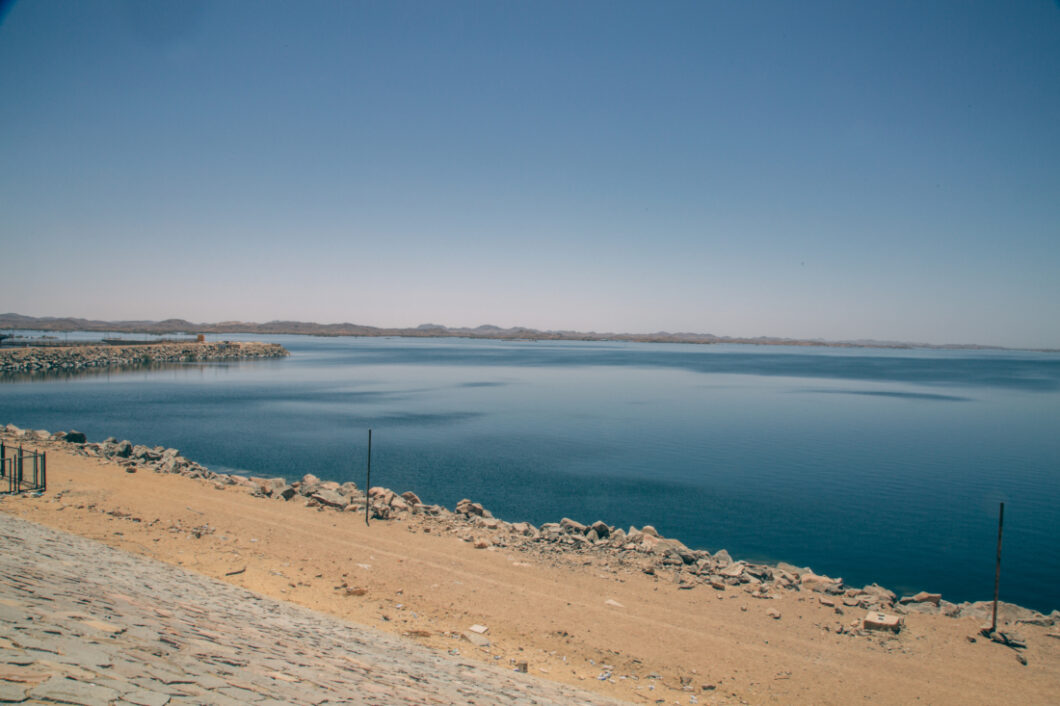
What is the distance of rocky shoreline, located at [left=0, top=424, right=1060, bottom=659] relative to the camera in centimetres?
1142

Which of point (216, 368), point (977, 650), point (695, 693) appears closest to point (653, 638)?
point (695, 693)

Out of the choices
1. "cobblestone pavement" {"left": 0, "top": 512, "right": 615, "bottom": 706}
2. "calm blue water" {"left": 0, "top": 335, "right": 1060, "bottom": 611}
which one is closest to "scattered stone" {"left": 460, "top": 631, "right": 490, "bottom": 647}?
"cobblestone pavement" {"left": 0, "top": 512, "right": 615, "bottom": 706}

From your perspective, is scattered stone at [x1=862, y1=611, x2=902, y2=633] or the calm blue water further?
the calm blue water

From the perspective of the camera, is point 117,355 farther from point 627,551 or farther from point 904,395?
point 904,395

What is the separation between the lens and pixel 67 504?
568 inches

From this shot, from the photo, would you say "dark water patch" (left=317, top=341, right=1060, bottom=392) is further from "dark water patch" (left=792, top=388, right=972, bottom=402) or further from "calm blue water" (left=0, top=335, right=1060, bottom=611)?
"calm blue water" (left=0, top=335, right=1060, bottom=611)

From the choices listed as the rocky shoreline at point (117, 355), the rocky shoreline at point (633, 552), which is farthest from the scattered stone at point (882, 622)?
the rocky shoreline at point (117, 355)

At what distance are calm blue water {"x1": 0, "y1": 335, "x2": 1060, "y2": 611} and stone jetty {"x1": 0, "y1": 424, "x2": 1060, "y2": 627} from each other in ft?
8.82

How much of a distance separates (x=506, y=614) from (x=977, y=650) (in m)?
8.43

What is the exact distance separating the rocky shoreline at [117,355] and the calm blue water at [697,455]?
14.6 meters

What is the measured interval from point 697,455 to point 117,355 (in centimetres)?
8529

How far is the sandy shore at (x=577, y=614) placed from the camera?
29.2 ft

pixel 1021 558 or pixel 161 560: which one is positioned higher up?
pixel 161 560

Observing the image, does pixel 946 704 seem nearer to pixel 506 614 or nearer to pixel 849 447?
pixel 506 614
